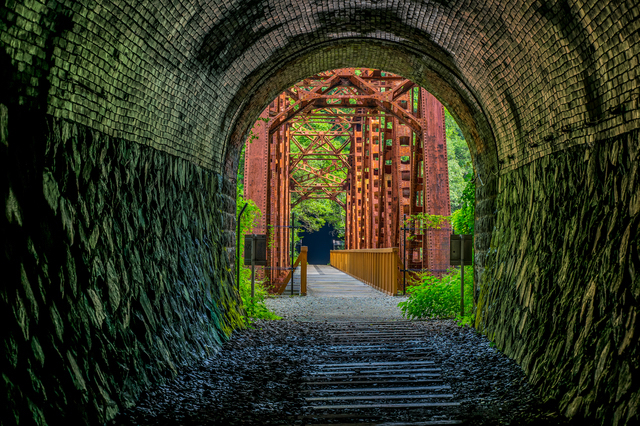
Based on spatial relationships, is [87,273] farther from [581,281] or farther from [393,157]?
[393,157]

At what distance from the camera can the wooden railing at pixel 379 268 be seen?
53.1ft

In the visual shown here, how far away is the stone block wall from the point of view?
12.9 feet

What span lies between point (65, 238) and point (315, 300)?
10595 mm

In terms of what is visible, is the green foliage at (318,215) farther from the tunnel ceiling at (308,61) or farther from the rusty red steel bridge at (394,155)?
the tunnel ceiling at (308,61)

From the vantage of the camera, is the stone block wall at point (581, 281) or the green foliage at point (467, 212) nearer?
the stone block wall at point (581, 281)

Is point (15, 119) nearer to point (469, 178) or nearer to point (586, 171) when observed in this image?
point (586, 171)

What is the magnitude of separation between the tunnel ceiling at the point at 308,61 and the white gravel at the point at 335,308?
3.20 metres

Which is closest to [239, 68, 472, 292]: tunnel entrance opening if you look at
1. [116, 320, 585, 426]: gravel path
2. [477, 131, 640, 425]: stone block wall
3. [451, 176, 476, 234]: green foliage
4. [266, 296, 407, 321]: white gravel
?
[266, 296, 407, 321]: white gravel

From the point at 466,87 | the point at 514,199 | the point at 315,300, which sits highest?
the point at 466,87

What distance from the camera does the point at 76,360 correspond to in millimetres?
3920

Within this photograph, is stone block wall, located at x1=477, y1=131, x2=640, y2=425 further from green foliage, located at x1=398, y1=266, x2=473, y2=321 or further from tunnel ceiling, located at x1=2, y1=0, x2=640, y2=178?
green foliage, located at x1=398, y1=266, x2=473, y2=321

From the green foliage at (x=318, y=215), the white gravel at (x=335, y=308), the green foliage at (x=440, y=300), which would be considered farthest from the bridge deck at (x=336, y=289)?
the green foliage at (x=318, y=215)

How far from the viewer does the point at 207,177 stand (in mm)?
7668

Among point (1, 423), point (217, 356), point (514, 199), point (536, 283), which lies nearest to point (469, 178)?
point (514, 199)
